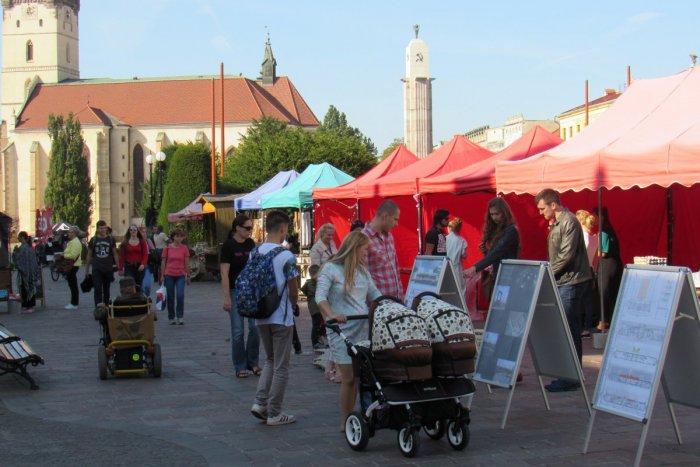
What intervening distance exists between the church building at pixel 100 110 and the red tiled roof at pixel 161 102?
112 mm

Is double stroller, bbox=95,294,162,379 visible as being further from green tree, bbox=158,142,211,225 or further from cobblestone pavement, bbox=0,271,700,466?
green tree, bbox=158,142,211,225

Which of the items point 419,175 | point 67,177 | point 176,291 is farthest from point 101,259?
point 67,177

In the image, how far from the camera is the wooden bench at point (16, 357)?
912 centimetres

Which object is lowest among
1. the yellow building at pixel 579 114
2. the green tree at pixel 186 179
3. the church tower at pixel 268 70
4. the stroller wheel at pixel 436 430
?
the stroller wheel at pixel 436 430

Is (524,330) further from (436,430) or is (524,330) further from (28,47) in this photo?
Result: (28,47)

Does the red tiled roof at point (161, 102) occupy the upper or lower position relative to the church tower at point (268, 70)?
lower

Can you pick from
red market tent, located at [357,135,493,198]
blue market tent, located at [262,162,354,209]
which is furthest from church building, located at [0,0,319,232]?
red market tent, located at [357,135,493,198]

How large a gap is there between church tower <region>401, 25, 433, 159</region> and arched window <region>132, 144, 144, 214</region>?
75221 mm

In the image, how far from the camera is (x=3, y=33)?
113 metres

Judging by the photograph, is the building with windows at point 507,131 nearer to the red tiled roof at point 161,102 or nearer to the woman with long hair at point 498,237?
the red tiled roof at point 161,102

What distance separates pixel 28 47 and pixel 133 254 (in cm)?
10519

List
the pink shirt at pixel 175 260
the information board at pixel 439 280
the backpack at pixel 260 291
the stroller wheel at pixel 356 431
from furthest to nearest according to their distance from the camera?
the pink shirt at pixel 175 260, the information board at pixel 439 280, the backpack at pixel 260 291, the stroller wheel at pixel 356 431

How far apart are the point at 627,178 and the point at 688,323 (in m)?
4.41

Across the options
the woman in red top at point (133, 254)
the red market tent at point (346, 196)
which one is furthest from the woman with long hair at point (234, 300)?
the red market tent at point (346, 196)
